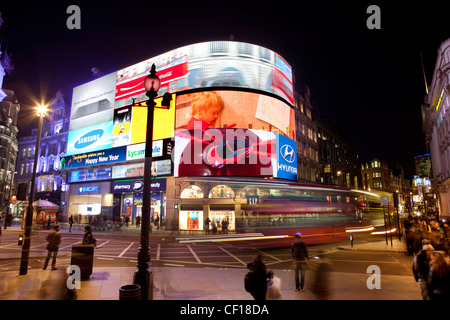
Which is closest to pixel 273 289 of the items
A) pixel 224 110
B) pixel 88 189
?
pixel 224 110

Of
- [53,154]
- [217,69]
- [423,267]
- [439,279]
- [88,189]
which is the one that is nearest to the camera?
[439,279]

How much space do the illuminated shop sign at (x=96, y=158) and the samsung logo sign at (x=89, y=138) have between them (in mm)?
1769

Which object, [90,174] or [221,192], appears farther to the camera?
[90,174]

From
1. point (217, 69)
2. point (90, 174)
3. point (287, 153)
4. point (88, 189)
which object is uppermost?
point (217, 69)

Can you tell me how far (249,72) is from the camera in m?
38.5

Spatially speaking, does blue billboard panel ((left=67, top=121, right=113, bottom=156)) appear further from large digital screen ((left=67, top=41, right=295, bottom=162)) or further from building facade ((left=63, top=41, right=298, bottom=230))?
building facade ((left=63, top=41, right=298, bottom=230))

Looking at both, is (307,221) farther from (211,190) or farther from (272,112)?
(272,112)

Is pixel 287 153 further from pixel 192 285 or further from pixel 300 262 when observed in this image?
pixel 192 285

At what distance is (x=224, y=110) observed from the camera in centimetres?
3600

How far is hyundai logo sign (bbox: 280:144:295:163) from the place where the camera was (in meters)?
38.6

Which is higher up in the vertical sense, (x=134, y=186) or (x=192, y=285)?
(x=134, y=186)

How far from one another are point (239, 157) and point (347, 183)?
50.0 m

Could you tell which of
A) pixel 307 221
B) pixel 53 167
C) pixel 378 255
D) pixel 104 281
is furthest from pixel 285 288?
pixel 53 167

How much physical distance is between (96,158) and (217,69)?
76.0ft
